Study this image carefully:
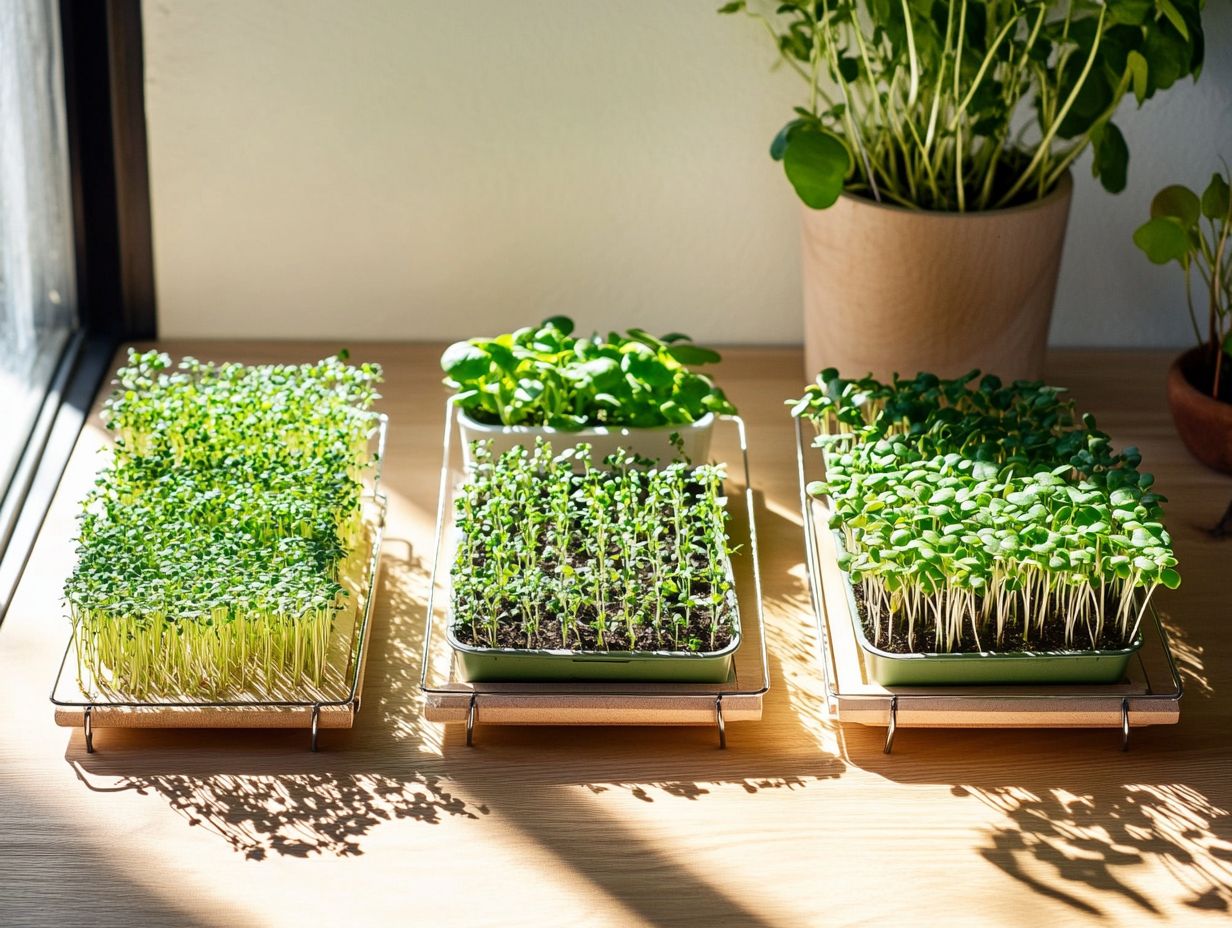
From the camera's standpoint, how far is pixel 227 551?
1.39 m

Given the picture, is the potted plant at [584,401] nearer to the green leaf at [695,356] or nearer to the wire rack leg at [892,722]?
the green leaf at [695,356]

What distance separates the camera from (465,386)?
65.9 inches

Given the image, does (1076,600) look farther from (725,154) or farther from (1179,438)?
(725,154)

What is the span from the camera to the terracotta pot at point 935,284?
172 centimetres

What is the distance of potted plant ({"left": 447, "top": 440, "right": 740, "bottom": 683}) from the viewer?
4.40 ft

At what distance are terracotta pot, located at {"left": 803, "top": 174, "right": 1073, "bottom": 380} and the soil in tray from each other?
509mm

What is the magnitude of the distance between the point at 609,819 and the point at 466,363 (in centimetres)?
57

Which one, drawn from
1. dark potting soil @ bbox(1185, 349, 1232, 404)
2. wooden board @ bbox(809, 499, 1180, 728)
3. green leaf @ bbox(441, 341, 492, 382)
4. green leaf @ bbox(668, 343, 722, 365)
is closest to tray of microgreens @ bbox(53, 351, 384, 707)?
green leaf @ bbox(441, 341, 492, 382)

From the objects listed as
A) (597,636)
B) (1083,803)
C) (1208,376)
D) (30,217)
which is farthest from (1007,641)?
(30,217)

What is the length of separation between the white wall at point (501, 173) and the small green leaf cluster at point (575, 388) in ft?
1.39

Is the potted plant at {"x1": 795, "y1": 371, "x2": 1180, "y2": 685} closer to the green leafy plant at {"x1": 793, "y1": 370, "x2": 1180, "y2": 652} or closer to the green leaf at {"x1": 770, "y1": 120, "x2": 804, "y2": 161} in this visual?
the green leafy plant at {"x1": 793, "y1": 370, "x2": 1180, "y2": 652}

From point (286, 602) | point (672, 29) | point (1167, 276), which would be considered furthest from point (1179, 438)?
point (286, 602)

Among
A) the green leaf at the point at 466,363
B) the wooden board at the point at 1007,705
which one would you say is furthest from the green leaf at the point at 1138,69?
the green leaf at the point at 466,363

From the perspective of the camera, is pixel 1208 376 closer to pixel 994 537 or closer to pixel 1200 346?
pixel 1200 346
